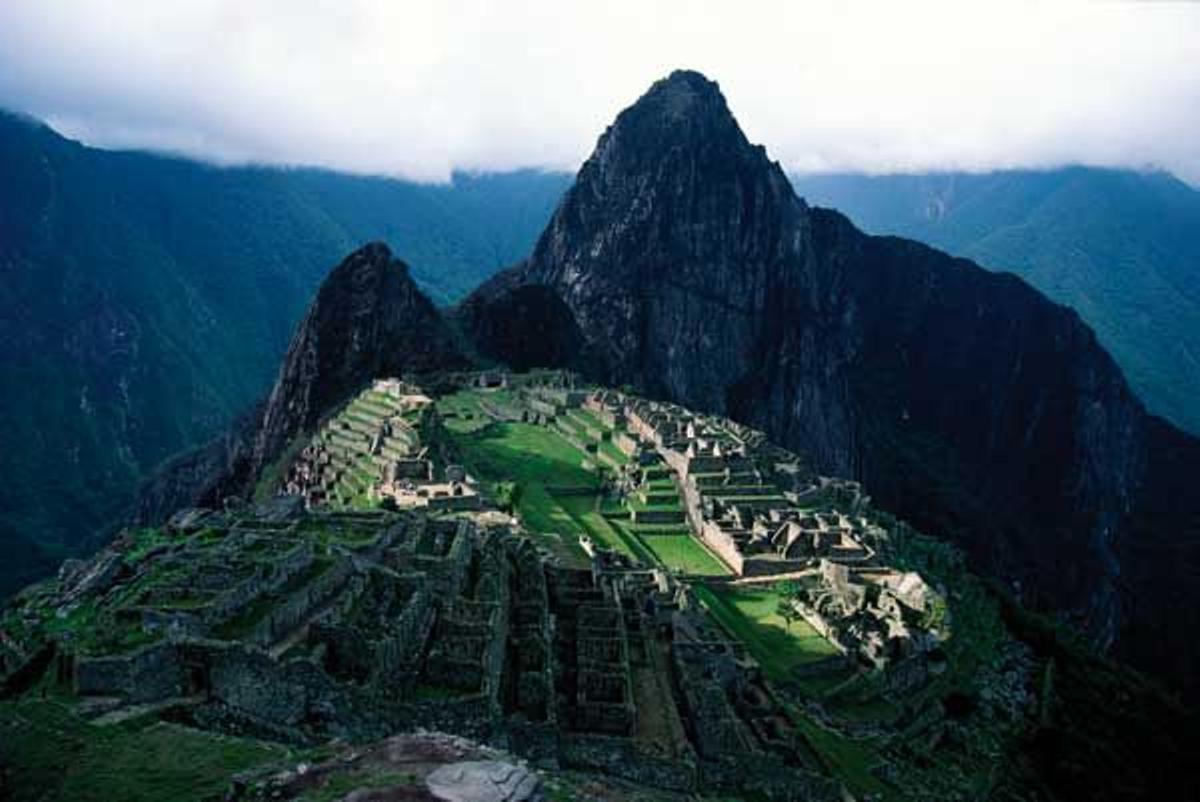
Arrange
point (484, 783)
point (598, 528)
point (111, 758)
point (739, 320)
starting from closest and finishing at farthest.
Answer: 1. point (484, 783)
2. point (111, 758)
3. point (598, 528)
4. point (739, 320)

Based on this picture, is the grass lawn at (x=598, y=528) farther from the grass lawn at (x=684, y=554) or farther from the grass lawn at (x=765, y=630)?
the grass lawn at (x=765, y=630)

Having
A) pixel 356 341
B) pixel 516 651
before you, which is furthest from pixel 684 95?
pixel 516 651

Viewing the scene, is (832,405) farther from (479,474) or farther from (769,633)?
(769,633)

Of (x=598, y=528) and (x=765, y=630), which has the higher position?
(x=598, y=528)

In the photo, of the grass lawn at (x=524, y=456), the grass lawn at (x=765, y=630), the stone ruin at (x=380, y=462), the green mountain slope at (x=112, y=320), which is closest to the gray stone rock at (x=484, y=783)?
the grass lawn at (x=765, y=630)

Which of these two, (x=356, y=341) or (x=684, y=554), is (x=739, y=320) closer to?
(x=356, y=341)

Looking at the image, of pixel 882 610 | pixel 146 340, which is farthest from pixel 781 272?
pixel 882 610
